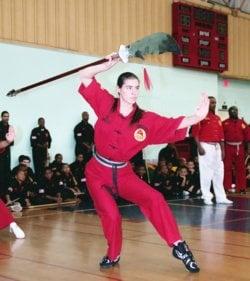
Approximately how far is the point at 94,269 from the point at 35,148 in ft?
20.6

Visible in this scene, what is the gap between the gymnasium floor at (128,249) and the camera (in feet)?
14.1

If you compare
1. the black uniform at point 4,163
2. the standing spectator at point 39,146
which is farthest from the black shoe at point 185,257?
the standing spectator at point 39,146

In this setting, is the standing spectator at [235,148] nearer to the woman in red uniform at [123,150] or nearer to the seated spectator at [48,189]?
the seated spectator at [48,189]

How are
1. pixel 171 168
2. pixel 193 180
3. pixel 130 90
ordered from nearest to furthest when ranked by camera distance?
pixel 130 90, pixel 193 180, pixel 171 168

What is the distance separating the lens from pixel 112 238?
14.6 feet

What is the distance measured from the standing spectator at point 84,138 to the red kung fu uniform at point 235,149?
9.13ft

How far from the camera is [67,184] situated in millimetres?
10172

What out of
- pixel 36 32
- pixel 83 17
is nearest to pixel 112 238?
pixel 36 32

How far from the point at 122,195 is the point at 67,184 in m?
5.77

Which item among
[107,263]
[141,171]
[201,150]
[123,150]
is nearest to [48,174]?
[141,171]

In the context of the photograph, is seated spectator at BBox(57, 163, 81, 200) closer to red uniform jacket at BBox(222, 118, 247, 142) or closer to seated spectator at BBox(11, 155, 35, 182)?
seated spectator at BBox(11, 155, 35, 182)

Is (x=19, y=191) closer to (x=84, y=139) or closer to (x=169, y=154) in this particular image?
(x=84, y=139)

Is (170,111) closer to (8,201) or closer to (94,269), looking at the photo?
(8,201)

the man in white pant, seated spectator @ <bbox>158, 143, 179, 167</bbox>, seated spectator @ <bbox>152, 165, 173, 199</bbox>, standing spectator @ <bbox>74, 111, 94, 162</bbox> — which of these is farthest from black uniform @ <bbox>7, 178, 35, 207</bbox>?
seated spectator @ <bbox>158, 143, 179, 167</bbox>
